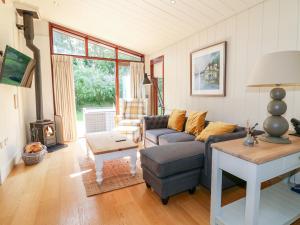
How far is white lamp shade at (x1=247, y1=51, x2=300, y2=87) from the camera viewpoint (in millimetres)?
1328

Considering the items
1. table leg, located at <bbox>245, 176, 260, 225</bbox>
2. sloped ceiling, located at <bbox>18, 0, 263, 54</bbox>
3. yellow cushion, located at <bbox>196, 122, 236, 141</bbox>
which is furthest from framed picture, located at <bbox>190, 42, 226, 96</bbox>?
table leg, located at <bbox>245, 176, 260, 225</bbox>

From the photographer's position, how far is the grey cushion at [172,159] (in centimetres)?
186

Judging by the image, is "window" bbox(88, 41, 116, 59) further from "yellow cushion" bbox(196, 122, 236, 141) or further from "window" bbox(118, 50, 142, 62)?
"yellow cushion" bbox(196, 122, 236, 141)

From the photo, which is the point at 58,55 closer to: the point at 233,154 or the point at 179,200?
the point at 179,200

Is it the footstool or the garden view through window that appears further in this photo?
the garden view through window

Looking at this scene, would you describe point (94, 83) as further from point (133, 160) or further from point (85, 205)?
point (85, 205)

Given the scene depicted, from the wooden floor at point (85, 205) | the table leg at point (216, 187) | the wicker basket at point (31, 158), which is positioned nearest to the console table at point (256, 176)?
the table leg at point (216, 187)

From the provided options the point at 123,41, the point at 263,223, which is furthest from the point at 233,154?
the point at 123,41

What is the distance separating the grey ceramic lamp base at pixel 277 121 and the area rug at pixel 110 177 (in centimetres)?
164

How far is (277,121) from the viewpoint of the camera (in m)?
1.54

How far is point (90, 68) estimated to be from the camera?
4996 millimetres

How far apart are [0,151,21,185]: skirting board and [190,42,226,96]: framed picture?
3.30 meters

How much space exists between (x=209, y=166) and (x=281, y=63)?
1.16m

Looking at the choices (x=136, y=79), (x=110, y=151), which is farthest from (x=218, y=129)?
(x=136, y=79)
